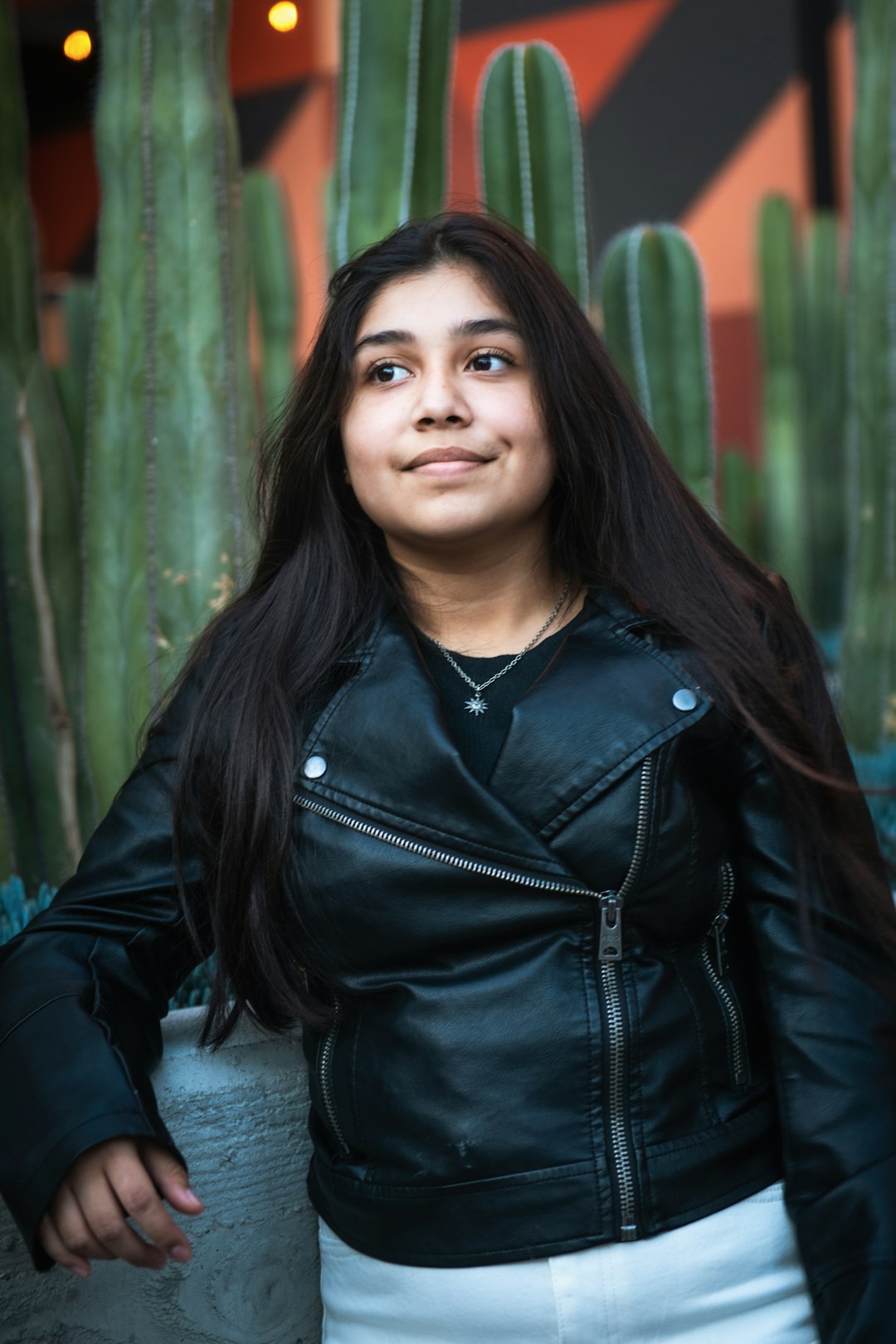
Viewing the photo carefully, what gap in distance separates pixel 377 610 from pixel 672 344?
94.5 inches

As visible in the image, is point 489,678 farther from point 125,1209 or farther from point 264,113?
point 264,113

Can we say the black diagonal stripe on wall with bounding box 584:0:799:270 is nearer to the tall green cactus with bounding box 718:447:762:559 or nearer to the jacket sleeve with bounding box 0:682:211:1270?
the tall green cactus with bounding box 718:447:762:559

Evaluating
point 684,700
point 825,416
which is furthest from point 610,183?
point 684,700

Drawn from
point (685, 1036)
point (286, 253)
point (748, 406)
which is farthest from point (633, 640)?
point (748, 406)

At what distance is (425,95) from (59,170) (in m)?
3.10

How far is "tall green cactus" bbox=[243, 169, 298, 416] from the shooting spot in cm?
576

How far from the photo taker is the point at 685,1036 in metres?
1.44

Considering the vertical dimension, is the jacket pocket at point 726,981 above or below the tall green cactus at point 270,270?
below

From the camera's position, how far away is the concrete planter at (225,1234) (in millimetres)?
1613

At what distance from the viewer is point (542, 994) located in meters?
1.41

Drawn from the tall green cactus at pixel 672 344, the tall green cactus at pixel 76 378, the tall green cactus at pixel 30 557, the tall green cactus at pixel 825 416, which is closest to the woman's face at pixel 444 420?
the tall green cactus at pixel 30 557

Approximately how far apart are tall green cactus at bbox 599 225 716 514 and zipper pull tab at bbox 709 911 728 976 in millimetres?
2406

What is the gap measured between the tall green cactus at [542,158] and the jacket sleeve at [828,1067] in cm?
197

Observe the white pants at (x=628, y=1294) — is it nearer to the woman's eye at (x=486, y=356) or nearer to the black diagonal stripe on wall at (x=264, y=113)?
the woman's eye at (x=486, y=356)
